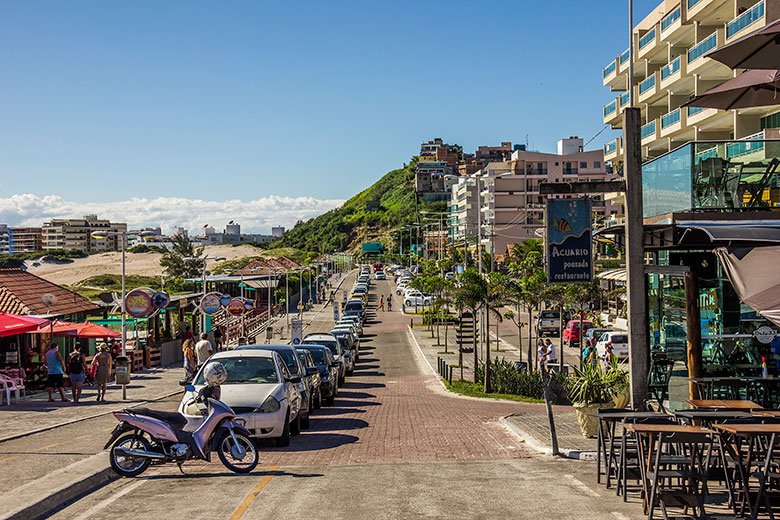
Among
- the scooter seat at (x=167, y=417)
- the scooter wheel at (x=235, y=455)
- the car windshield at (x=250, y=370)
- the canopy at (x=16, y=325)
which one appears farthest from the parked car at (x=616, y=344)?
the scooter seat at (x=167, y=417)

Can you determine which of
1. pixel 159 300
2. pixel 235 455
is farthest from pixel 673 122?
pixel 235 455

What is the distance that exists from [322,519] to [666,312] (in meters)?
9.18

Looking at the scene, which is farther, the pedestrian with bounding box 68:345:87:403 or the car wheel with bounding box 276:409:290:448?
the pedestrian with bounding box 68:345:87:403

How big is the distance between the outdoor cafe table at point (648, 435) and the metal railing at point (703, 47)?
1625 inches

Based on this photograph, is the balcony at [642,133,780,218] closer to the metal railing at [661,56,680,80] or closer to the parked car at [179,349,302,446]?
the parked car at [179,349,302,446]

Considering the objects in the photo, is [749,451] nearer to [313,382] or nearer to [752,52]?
[752,52]

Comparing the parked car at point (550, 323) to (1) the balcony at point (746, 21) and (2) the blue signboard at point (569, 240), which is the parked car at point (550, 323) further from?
(2) the blue signboard at point (569, 240)

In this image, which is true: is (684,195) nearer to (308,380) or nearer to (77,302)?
(308,380)

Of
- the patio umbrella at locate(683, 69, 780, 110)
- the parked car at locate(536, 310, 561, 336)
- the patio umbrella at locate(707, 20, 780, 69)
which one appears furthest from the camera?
the parked car at locate(536, 310, 561, 336)

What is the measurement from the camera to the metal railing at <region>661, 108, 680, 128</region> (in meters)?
52.2

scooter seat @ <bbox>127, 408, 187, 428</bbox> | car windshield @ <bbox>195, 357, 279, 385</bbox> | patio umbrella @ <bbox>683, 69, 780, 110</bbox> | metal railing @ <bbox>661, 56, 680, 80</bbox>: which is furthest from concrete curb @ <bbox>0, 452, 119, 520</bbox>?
metal railing @ <bbox>661, 56, 680, 80</bbox>

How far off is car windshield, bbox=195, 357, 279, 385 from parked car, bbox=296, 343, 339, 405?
5.36 m

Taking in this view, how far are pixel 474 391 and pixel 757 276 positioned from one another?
62.6 feet

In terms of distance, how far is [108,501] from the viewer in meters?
10.9
